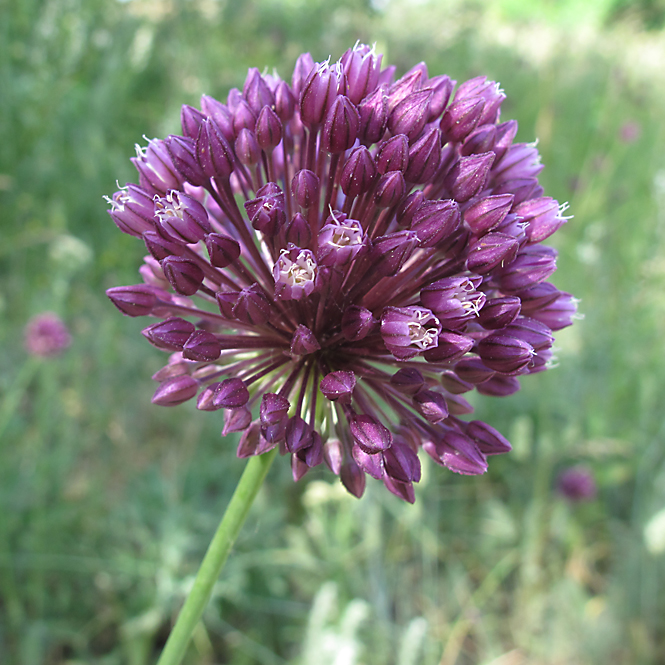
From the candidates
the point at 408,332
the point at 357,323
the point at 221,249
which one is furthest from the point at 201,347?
the point at 408,332

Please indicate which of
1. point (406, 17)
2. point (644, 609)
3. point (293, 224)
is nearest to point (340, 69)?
point (293, 224)

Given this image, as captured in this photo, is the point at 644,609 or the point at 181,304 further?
the point at 644,609

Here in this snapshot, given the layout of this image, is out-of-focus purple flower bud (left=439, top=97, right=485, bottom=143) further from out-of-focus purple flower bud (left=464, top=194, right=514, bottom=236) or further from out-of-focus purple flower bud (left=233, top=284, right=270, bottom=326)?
out-of-focus purple flower bud (left=233, top=284, right=270, bottom=326)

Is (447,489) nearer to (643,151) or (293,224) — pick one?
(293,224)

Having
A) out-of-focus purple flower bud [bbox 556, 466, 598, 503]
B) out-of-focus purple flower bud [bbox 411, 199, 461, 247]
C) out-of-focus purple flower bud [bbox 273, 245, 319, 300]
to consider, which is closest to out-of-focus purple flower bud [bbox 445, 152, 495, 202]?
out-of-focus purple flower bud [bbox 411, 199, 461, 247]

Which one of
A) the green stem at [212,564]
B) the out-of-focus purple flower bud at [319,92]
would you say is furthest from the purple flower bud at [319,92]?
the green stem at [212,564]

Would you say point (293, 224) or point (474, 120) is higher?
point (474, 120)

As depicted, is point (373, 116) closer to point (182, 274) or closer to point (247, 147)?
point (247, 147)
